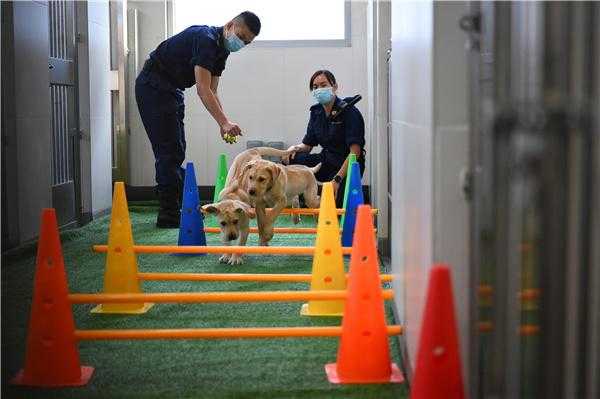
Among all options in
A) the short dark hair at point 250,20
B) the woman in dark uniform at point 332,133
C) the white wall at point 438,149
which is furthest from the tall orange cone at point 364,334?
the woman in dark uniform at point 332,133

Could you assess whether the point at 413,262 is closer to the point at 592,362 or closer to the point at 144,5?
the point at 592,362

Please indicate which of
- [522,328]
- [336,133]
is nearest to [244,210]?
[336,133]

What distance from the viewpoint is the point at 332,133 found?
6477mm

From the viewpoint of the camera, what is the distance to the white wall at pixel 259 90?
25.3 ft

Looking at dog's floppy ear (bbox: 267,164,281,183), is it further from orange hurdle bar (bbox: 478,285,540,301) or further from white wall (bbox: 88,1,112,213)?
orange hurdle bar (bbox: 478,285,540,301)

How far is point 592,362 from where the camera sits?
1.83 meters

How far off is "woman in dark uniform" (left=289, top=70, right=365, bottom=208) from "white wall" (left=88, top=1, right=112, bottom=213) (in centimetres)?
143

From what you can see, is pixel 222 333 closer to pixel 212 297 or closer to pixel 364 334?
pixel 212 297

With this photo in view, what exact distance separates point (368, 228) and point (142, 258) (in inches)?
96.0

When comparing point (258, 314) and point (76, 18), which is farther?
point (76, 18)

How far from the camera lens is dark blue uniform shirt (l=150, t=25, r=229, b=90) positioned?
564cm

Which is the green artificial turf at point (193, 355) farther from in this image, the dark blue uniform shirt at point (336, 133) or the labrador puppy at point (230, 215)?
the dark blue uniform shirt at point (336, 133)

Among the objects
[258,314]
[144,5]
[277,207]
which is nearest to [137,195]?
[144,5]

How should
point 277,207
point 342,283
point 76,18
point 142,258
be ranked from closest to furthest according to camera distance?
point 342,283
point 142,258
point 277,207
point 76,18
